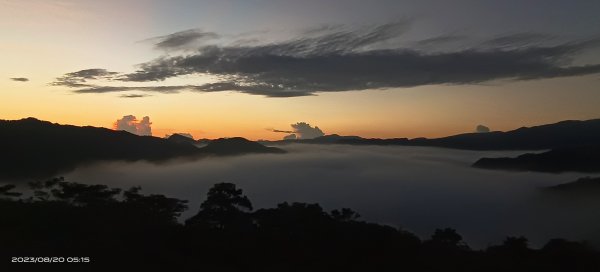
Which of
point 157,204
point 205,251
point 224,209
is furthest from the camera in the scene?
point 157,204

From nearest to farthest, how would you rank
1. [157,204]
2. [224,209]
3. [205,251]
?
[205,251] < [224,209] < [157,204]

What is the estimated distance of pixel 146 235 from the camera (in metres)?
27.3

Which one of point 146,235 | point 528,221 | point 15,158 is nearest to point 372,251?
point 146,235

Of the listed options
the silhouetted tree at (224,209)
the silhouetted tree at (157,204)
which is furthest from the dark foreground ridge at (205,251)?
the silhouetted tree at (224,209)

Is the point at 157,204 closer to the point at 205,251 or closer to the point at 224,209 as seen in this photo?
the point at 224,209

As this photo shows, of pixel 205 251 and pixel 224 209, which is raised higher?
pixel 205 251

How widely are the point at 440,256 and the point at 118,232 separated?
862 inches

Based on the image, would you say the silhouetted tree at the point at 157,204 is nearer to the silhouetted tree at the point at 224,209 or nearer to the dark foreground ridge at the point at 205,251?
the silhouetted tree at the point at 224,209

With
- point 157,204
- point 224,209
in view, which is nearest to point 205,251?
point 224,209

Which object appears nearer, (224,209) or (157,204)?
(224,209)

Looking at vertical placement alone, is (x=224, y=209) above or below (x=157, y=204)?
below

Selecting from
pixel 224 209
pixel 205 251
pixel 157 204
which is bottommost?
pixel 224 209

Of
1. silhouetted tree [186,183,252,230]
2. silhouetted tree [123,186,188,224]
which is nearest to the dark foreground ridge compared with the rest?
silhouetted tree [123,186,188,224]

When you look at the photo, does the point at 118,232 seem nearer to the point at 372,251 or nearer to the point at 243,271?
the point at 243,271
